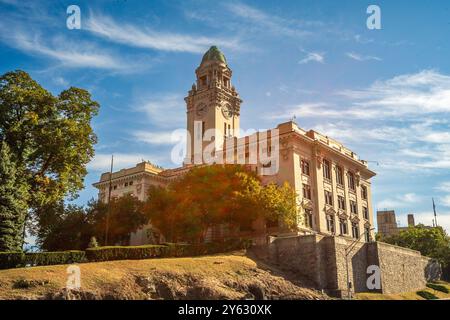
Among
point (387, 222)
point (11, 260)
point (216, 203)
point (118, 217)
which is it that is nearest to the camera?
point (11, 260)

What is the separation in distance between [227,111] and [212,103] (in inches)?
153

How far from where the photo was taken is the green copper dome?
8781cm

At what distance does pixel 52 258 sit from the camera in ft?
123

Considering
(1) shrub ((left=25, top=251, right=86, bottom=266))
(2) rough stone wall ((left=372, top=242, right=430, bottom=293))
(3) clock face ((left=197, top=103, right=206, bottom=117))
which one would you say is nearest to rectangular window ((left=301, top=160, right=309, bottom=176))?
(2) rough stone wall ((left=372, top=242, right=430, bottom=293))

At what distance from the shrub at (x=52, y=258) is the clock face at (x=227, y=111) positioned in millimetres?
49559

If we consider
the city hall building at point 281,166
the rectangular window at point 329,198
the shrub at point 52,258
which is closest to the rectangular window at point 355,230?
the city hall building at point 281,166

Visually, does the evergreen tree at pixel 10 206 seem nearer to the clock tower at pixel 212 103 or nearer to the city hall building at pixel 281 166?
the city hall building at pixel 281 166

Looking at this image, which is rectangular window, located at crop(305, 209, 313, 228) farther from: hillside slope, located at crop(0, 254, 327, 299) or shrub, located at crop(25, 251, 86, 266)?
shrub, located at crop(25, 251, 86, 266)

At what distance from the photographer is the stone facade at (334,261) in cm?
4650

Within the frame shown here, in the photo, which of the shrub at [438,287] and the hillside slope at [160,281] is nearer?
the hillside slope at [160,281]

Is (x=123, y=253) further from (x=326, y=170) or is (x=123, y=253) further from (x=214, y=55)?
(x=214, y=55)

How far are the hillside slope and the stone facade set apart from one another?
3.04 m

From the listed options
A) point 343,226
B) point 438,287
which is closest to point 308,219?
point 343,226

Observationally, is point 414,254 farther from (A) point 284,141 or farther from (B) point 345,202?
(A) point 284,141
